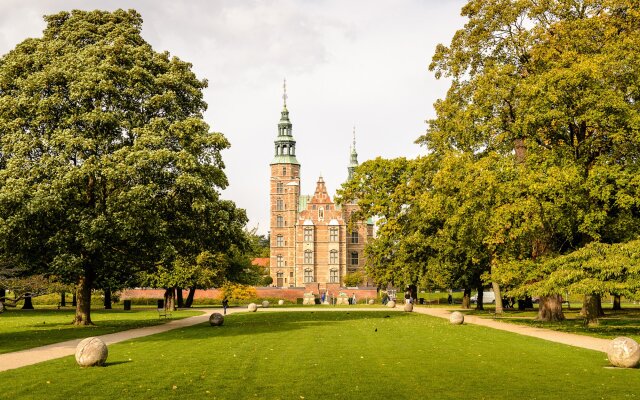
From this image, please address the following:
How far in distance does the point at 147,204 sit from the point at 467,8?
20064 mm

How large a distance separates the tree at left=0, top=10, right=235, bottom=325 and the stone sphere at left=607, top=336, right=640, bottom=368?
1784 cm

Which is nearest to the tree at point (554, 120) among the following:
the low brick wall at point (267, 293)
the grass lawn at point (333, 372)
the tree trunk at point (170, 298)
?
the grass lawn at point (333, 372)

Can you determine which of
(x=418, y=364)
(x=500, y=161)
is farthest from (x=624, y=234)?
(x=418, y=364)

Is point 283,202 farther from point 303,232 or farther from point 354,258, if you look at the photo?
point 354,258

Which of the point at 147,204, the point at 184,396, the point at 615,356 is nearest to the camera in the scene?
the point at 184,396

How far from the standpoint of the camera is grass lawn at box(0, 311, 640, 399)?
13.9 meters

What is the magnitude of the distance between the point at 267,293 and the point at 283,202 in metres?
33.0

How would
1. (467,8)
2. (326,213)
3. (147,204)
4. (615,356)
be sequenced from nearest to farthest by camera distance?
(615,356)
(147,204)
(467,8)
(326,213)

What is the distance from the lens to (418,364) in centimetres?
1823

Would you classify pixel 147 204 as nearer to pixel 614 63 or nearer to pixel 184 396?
pixel 184 396

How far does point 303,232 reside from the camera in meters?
113

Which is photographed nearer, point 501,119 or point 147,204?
point 147,204

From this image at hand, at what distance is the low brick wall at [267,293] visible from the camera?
273 ft

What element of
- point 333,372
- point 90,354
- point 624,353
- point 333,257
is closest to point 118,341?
point 90,354
